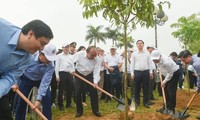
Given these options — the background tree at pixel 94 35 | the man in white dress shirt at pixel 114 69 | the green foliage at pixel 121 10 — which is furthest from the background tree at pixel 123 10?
the background tree at pixel 94 35

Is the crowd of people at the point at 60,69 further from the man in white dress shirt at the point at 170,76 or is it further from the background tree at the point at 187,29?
the background tree at the point at 187,29

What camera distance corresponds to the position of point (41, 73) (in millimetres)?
5777

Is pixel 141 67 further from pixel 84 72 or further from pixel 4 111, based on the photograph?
pixel 4 111

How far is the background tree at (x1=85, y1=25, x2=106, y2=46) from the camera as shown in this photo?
202 feet

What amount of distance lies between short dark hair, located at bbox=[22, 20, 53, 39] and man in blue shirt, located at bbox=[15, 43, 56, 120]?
6.01ft

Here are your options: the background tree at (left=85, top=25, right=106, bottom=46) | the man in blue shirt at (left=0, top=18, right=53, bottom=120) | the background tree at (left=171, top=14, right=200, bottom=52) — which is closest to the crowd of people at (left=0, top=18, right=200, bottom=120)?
the man in blue shirt at (left=0, top=18, right=53, bottom=120)

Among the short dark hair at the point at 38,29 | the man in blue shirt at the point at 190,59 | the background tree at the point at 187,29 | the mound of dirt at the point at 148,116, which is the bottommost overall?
the mound of dirt at the point at 148,116

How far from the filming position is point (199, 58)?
23.2 feet

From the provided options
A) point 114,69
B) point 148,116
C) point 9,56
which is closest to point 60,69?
point 114,69

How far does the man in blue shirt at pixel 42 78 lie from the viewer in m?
5.23

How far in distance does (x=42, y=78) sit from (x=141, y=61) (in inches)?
178

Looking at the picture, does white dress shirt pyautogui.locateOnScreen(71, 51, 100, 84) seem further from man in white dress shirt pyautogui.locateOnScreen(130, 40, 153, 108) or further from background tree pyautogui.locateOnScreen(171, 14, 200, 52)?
background tree pyautogui.locateOnScreen(171, 14, 200, 52)

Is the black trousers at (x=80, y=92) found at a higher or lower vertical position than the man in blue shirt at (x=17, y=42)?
lower

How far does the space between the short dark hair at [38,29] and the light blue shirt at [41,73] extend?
2078 millimetres
